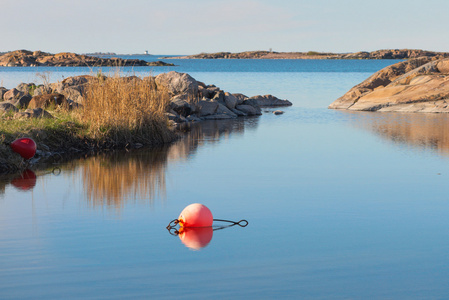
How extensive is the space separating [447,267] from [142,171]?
6.65 m

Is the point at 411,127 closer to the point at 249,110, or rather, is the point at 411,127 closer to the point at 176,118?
the point at 176,118

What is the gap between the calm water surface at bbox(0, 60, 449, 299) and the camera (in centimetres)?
557

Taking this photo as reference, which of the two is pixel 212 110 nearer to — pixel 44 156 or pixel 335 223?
pixel 44 156

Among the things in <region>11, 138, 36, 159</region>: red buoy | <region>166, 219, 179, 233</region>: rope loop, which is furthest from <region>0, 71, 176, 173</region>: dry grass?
<region>166, 219, 179, 233</region>: rope loop

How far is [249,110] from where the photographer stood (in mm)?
25281

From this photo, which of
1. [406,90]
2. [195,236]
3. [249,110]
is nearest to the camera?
[195,236]

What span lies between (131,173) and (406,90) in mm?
16840

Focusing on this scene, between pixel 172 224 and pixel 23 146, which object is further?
pixel 23 146

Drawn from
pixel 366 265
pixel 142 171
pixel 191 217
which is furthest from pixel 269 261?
pixel 142 171

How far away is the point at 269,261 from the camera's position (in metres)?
6.18

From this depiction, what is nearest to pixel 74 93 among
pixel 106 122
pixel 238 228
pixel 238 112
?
pixel 106 122

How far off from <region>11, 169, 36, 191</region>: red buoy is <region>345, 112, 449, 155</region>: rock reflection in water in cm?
887

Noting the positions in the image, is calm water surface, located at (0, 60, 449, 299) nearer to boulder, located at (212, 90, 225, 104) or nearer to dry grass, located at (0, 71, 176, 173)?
dry grass, located at (0, 71, 176, 173)

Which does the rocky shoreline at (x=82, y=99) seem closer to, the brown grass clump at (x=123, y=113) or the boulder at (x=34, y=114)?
the boulder at (x=34, y=114)
